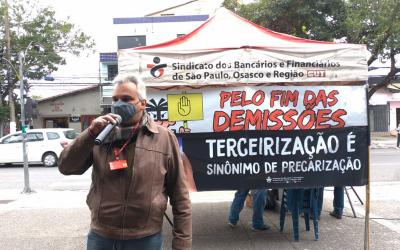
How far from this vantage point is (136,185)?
2.60 m

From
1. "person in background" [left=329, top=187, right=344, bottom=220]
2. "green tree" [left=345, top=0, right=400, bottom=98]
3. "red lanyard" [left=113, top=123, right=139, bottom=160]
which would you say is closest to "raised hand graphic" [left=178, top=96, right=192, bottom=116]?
"red lanyard" [left=113, top=123, right=139, bottom=160]

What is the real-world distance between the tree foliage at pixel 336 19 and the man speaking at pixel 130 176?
19.1 m

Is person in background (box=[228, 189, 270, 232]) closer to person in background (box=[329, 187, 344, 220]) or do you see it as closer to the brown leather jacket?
person in background (box=[329, 187, 344, 220])

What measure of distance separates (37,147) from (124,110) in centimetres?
1675

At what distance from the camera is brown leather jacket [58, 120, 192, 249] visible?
2604 mm

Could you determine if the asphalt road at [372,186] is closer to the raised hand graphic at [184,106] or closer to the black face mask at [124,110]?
the raised hand graphic at [184,106]

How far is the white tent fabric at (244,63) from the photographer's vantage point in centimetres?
501

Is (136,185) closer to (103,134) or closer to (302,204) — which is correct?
(103,134)

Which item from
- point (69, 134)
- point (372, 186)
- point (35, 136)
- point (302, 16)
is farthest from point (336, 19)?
point (35, 136)

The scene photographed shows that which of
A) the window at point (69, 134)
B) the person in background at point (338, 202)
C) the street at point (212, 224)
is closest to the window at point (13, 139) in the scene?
the window at point (69, 134)

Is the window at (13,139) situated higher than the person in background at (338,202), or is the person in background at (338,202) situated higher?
the window at (13,139)

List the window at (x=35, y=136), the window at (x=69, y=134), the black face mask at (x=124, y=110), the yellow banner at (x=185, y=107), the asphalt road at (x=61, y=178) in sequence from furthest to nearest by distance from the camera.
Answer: the window at (x=69, y=134), the window at (x=35, y=136), the asphalt road at (x=61, y=178), the yellow banner at (x=185, y=107), the black face mask at (x=124, y=110)

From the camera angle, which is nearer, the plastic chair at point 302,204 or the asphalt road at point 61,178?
the plastic chair at point 302,204

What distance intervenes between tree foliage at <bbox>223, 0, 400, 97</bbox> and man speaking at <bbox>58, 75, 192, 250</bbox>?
19.1 meters
